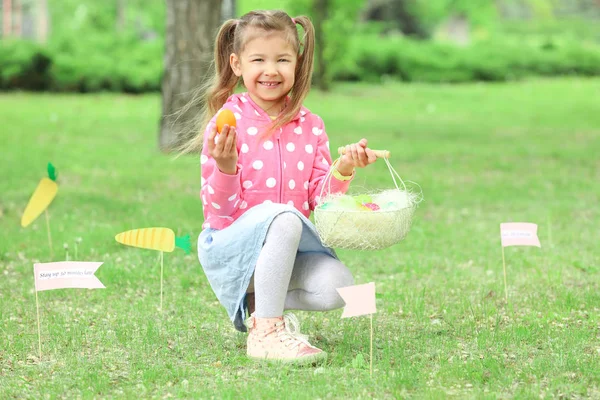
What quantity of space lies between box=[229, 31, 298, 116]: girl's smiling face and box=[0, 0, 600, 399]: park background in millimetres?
1025

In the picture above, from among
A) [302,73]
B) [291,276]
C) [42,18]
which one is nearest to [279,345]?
[291,276]

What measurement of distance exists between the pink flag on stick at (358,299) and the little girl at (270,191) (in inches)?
11.1

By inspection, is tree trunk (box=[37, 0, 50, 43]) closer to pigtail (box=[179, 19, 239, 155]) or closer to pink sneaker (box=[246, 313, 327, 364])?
pigtail (box=[179, 19, 239, 155])

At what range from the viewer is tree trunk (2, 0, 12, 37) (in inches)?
1064

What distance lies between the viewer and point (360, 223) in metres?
3.40

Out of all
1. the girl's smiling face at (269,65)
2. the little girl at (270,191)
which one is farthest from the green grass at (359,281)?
the girl's smiling face at (269,65)

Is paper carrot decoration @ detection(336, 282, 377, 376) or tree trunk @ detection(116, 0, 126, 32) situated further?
tree trunk @ detection(116, 0, 126, 32)

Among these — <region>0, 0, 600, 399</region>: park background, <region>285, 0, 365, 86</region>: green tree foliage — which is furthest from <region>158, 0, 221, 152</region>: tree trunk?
<region>285, 0, 365, 86</region>: green tree foliage

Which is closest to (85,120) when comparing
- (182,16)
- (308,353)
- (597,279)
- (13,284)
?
(182,16)

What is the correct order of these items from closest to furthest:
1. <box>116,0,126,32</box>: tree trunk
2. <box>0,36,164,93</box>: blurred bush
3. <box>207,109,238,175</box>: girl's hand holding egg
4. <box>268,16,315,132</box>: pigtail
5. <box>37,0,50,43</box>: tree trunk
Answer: <box>207,109,238,175</box>: girl's hand holding egg < <box>268,16,315,132</box>: pigtail < <box>0,36,164,93</box>: blurred bush < <box>37,0,50,43</box>: tree trunk < <box>116,0,126,32</box>: tree trunk

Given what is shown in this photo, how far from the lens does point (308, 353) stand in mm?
3600

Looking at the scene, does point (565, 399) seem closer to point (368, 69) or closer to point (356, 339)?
point (356, 339)

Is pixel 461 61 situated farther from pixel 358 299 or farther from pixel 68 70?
pixel 358 299

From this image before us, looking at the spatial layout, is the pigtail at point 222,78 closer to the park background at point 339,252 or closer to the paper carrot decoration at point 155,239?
the paper carrot decoration at point 155,239
